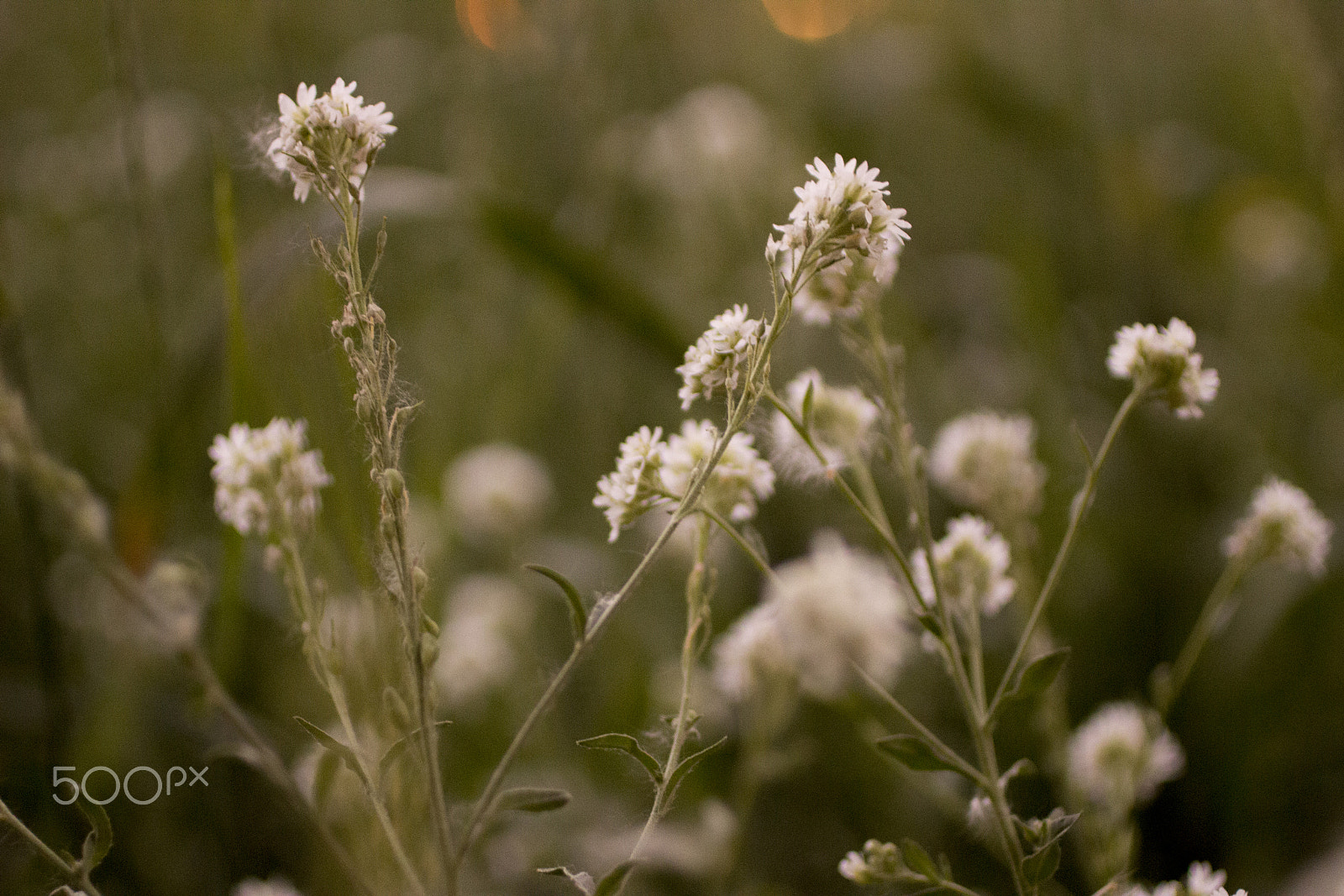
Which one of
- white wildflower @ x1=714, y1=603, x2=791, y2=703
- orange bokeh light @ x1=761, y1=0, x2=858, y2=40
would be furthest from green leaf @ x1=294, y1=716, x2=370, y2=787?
orange bokeh light @ x1=761, y1=0, x2=858, y2=40

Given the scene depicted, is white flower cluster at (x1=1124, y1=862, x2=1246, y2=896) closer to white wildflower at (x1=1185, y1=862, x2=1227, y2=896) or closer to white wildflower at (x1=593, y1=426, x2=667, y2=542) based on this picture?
white wildflower at (x1=1185, y1=862, x2=1227, y2=896)

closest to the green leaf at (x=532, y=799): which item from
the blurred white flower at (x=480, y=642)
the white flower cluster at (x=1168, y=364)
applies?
the white flower cluster at (x=1168, y=364)

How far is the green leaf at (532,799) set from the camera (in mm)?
411

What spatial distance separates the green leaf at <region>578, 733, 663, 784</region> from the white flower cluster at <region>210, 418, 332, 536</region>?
20 centimetres

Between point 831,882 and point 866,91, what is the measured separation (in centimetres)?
161

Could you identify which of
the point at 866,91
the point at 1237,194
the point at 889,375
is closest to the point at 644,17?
the point at 866,91

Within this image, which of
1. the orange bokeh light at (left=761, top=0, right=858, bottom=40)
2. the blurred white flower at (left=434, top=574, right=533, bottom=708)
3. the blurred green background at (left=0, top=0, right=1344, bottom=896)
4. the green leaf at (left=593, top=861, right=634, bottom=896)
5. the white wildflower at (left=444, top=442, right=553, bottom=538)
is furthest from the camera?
the orange bokeh light at (left=761, top=0, right=858, bottom=40)

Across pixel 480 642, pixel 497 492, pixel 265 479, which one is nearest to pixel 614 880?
pixel 265 479

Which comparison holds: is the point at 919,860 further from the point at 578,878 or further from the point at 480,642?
the point at 480,642

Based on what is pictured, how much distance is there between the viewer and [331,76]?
231 centimetres

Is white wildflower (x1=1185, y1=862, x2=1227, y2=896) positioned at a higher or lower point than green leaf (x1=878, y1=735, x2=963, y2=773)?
lower

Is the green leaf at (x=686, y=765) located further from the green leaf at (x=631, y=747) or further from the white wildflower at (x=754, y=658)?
the white wildflower at (x=754, y=658)

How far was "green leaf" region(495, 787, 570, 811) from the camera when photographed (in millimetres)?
411

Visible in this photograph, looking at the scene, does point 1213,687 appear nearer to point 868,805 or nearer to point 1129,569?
point 1129,569
